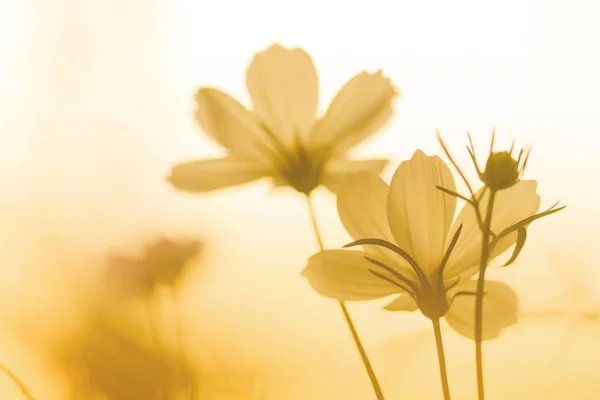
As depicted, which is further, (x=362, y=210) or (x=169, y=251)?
(x=169, y=251)

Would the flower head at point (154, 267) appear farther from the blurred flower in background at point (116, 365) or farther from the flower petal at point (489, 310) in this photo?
the flower petal at point (489, 310)

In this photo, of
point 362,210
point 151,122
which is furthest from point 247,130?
point 151,122

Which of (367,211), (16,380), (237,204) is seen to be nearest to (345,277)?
(367,211)

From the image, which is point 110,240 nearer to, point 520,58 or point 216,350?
point 216,350

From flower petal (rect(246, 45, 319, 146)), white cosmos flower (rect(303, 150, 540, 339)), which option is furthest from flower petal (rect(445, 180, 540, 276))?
flower petal (rect(246, 45, 319, 146))

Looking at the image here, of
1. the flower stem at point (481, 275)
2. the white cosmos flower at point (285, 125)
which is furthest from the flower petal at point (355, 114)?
the flower stem at point (481, 275)

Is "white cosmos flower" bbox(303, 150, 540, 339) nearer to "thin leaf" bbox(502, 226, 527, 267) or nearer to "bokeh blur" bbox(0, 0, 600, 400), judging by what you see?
"thin leaf" bbox(502, 226, 527, 267)
